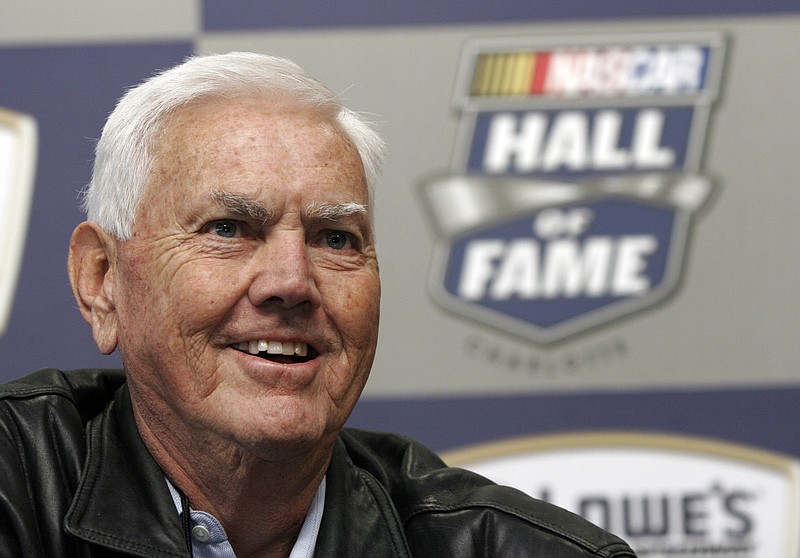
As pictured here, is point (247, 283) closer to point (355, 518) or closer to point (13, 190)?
point (355, 518)

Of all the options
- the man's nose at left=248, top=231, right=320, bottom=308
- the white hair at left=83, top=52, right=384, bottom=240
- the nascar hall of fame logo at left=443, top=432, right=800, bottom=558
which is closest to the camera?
the man's nose at left=248, top=231, right=320, bottom=308

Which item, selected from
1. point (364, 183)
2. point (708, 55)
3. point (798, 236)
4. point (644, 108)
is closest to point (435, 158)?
point (644, 108)

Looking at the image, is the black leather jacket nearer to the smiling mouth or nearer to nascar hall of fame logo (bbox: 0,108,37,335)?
the smiling mouth

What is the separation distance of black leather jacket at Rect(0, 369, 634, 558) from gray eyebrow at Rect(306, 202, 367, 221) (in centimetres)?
36

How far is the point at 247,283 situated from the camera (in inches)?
51.4

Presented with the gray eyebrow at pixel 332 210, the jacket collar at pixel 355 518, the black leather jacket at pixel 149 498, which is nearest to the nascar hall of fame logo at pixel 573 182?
the black leather jacket at pixel 149 498

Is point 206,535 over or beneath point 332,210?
beneath

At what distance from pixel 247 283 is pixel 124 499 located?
0.31 meters

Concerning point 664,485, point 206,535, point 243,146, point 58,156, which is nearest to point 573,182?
point 664,485

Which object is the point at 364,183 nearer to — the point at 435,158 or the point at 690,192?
the point at 435,158

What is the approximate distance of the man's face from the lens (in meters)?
1.31

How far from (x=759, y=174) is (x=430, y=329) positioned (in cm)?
82

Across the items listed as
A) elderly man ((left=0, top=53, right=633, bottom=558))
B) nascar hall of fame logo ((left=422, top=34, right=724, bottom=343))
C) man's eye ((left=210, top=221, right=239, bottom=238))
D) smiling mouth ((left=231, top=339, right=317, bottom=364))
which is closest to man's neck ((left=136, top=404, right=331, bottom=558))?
elderly man ((left=0, top=53, right=633, bottom=558))

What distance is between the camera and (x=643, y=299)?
8.14 feet
